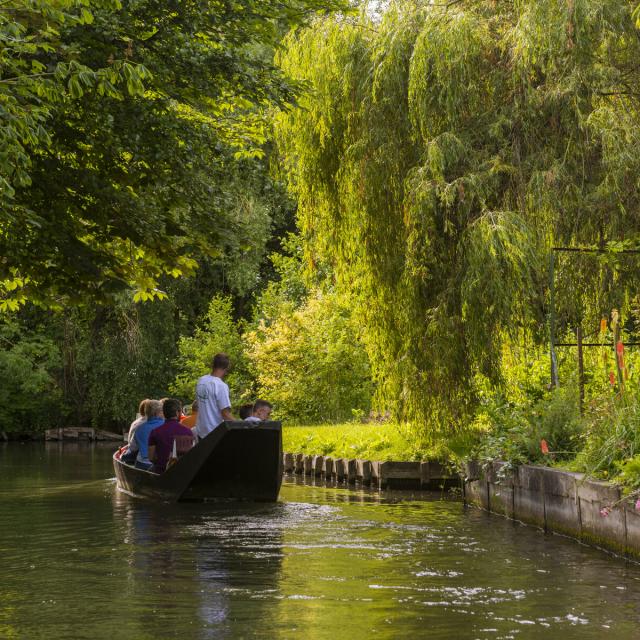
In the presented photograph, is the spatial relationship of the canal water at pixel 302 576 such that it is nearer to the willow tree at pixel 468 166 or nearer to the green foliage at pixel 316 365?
the willow tree at pixel 468 166

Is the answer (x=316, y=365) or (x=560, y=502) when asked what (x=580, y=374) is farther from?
(x=316, y=365)

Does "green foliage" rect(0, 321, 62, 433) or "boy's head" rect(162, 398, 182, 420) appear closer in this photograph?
"boy's head" rect(162, 398, 182, 420)

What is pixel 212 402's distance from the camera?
16766mm

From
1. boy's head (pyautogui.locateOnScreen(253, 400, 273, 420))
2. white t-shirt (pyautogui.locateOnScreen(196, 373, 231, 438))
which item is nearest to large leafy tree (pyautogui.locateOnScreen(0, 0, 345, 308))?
white t-shirt (pyautogui.locateOnScreen(196, 373, 231, 438))

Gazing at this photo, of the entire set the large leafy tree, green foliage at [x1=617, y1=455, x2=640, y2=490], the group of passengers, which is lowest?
green foliage at [x1=617, y1=455, x2=640, y2=490]

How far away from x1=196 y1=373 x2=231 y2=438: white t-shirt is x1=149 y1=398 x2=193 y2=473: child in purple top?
717mm

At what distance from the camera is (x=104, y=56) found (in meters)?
15.5

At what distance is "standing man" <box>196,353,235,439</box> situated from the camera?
16.5 m

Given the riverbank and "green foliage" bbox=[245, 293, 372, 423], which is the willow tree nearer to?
the riverbank

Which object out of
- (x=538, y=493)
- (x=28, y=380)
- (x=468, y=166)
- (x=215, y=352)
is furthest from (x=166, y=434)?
(x=28, y=380)

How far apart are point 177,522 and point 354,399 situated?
1673cm

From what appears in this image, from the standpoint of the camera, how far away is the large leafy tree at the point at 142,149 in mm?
15969

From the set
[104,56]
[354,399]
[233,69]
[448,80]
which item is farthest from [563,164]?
[354,399]

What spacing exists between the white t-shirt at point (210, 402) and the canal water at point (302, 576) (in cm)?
111
